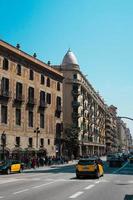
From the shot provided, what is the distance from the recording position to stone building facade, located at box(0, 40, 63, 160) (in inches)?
2601

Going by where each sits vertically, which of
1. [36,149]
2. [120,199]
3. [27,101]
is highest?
[27,101]

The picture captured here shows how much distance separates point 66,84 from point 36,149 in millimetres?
40963

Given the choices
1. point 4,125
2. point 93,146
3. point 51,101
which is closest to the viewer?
point 4,125

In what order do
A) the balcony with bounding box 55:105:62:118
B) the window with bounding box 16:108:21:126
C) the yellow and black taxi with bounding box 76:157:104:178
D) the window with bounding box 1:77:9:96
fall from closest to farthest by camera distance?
the yellow and black taxi with bounding box 76:157:104:178 < the window with bounding box 1:77:9:96 < the window with bounding box 16:108:21:126 < the balcony with bounding box 55:105:62:118

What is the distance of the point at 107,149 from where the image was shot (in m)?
186

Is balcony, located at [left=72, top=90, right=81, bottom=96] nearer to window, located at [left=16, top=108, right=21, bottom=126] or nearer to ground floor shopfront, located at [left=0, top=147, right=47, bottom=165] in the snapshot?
ground floor shopfront, located at [left=0, top=147, right=47, bottom=165]

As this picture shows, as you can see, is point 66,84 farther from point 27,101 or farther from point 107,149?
point 107,149

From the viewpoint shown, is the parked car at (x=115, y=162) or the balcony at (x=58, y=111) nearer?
the parked car at (x=115, y=162)

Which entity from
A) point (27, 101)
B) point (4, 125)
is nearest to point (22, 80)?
point (27, 101)

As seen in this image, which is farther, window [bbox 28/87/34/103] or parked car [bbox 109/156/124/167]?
window [bbox 28/87/34/103]

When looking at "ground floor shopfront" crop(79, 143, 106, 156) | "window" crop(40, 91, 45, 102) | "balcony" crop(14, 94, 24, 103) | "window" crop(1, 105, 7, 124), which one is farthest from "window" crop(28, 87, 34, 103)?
"ground floor shopfront" crop(79, 143, 106, 156)

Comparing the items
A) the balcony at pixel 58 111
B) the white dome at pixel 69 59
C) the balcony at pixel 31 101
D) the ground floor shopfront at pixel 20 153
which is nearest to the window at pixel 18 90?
the balcony at pixel 31 101

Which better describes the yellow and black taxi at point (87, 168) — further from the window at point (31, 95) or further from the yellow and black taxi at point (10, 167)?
the window at point (31, 95)

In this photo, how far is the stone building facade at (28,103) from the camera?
66.1m
